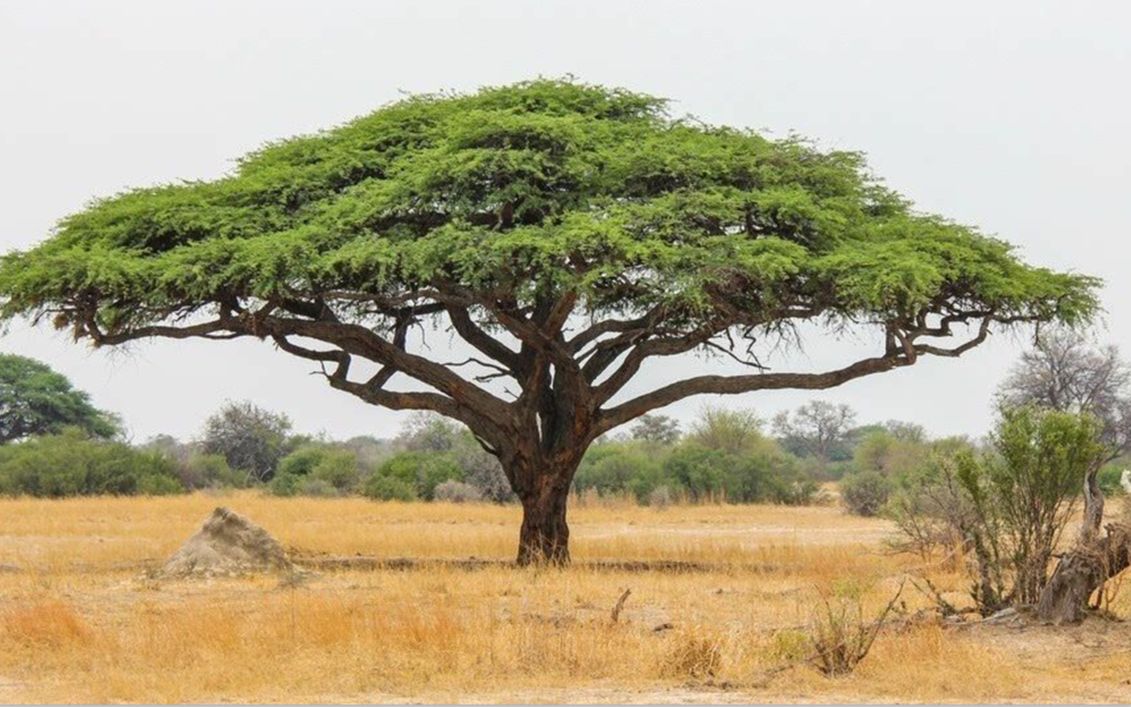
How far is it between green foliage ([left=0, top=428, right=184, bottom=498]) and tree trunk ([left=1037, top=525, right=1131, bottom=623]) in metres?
35.6

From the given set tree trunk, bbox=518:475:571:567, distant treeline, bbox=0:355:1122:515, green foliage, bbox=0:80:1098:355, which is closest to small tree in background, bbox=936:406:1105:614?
green foliage, bbox=0:80:1098:355

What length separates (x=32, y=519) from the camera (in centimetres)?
3369

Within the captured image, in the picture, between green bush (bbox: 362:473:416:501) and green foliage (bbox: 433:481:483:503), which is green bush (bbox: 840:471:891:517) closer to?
green foliage (bbox: 433:481:483:503)

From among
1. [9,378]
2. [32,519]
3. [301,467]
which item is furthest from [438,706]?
[9,378]

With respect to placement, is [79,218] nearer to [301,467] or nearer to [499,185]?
[499,185]

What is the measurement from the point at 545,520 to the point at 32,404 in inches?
1970

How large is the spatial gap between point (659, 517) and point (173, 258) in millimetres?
19214

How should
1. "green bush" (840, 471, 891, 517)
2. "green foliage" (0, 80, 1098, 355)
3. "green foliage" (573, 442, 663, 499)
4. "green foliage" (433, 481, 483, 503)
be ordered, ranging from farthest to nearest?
"green foliage" (573, 442, 663, 499)
"green foliage" (433, 481, 483, 503)
"green bush" (840, 471, 891, 517)
"green foliage" (0, 80, 1098, 355)

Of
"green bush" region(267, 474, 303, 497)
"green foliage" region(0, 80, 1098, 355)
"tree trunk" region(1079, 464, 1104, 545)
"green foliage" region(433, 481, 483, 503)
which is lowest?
"tree trunk" region(1079, 464, 1104, 545)

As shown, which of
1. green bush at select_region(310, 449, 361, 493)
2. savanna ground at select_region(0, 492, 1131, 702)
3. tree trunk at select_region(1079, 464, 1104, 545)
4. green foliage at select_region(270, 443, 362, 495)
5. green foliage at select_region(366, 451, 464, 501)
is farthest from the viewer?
green bush at select_region(310, 449, 361, 493)

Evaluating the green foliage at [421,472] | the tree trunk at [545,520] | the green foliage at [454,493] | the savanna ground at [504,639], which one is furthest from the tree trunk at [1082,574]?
the green foliage at [421,472]

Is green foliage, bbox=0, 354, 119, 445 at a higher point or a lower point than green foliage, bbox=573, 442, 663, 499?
higher

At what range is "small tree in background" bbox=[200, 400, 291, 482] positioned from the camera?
202ft

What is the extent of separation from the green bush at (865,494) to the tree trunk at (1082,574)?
27.4m
